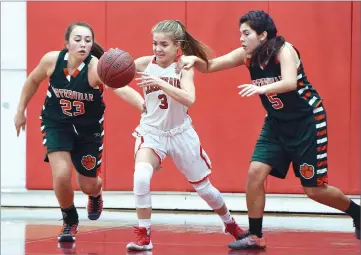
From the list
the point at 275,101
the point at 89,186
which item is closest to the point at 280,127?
the point at 275,101

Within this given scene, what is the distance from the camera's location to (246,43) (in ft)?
20.9

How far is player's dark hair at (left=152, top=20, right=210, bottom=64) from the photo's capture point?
6.43 meters

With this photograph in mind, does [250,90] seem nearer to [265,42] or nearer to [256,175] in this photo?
[265,42]

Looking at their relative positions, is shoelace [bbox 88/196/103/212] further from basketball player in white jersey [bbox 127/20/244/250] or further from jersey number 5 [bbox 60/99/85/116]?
basketball player in white jersey [bbox 127/20/244/250]

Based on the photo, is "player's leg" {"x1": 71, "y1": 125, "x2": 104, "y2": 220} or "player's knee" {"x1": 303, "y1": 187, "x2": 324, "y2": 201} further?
"player's leg" {"x1": 71, "y1": 125, "x2": 104, "y2": 220}

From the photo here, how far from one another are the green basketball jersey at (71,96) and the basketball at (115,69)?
0.49m

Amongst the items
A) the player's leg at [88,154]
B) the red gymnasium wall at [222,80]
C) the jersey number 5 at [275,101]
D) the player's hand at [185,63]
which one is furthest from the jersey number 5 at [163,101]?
the red gymnasium wall at [222,80]

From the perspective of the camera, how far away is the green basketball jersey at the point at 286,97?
6.29 metres

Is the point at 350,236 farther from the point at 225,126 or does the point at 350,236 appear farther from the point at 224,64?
the point at 225,126

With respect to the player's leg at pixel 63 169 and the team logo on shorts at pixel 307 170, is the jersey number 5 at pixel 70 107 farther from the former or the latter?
the team logo on shorts at pixel 307 170

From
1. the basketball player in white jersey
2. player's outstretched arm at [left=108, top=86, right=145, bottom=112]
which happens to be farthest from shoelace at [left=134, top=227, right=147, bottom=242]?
player's outstretched arm at [left=108, top=86, right=145, bottom=112]

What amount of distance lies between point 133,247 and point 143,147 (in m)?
0.74

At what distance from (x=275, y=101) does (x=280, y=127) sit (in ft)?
0.67

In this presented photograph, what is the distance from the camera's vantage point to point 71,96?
685 cm
